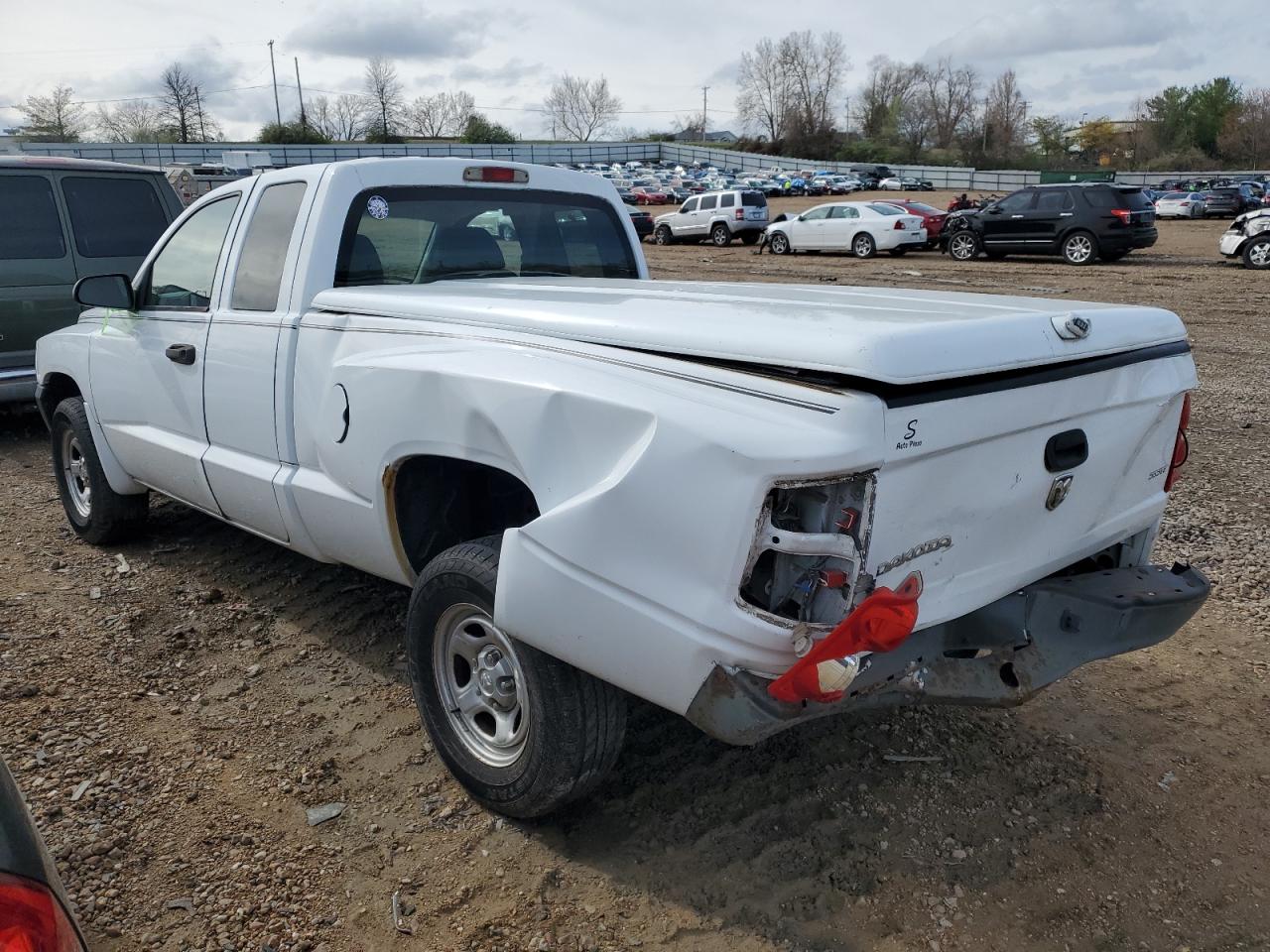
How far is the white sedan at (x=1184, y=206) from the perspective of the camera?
124ft

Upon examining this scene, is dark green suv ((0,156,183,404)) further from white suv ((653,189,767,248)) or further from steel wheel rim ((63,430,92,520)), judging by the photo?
white suv ((653,189,767,248))

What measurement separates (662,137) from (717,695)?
123 m

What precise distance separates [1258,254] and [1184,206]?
69.6 feet

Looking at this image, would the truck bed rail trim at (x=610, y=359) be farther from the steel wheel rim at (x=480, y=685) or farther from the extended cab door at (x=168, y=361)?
the extended cab door at (x=168, y=361)

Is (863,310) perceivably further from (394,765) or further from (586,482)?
(394,765)

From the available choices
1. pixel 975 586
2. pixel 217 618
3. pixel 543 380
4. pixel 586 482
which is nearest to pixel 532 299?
pixel 543 380

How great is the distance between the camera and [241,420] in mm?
3842

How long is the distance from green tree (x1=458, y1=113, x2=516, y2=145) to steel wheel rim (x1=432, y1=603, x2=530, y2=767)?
96.1 meters

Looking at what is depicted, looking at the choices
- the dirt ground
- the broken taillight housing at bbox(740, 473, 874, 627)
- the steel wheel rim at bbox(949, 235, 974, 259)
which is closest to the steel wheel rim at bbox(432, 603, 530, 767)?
the dirt ground

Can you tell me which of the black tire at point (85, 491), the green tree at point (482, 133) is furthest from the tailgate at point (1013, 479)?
the green tree at point (482, 133)

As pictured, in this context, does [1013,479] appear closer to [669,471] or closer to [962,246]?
[669,471]

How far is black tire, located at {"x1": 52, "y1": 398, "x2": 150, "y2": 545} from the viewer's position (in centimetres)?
512

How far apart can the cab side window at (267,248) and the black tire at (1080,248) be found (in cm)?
2073

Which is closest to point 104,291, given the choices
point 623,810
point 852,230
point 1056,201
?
point 623,810
